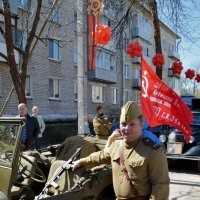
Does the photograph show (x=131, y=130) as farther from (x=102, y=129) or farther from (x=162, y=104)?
(x=162, y=104)

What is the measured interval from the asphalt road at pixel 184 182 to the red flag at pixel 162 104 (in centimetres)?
106

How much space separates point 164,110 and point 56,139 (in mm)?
11070

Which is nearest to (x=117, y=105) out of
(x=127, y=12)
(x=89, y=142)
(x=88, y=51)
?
(x=127, y=12)

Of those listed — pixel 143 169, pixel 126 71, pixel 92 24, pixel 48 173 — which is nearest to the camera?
pixel 143 169

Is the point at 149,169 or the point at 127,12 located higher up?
the point at 127,12

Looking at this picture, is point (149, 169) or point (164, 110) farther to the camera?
point (164, 110)

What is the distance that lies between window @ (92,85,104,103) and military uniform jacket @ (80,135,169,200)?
1091 inches

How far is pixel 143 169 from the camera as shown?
3.05 metres

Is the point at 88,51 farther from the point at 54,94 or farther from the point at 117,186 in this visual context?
the point at 54,94

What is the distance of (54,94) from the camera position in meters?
24.7

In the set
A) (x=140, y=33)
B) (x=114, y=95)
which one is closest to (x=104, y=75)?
(x=114, y=95)

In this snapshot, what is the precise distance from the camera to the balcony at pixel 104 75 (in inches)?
1159

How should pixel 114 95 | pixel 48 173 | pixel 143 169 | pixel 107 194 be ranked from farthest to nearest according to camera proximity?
pixel 114 95 → pixel 48 173 → pixel 107 194 → pixel 143 169

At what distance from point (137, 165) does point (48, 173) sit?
2.62 meters
